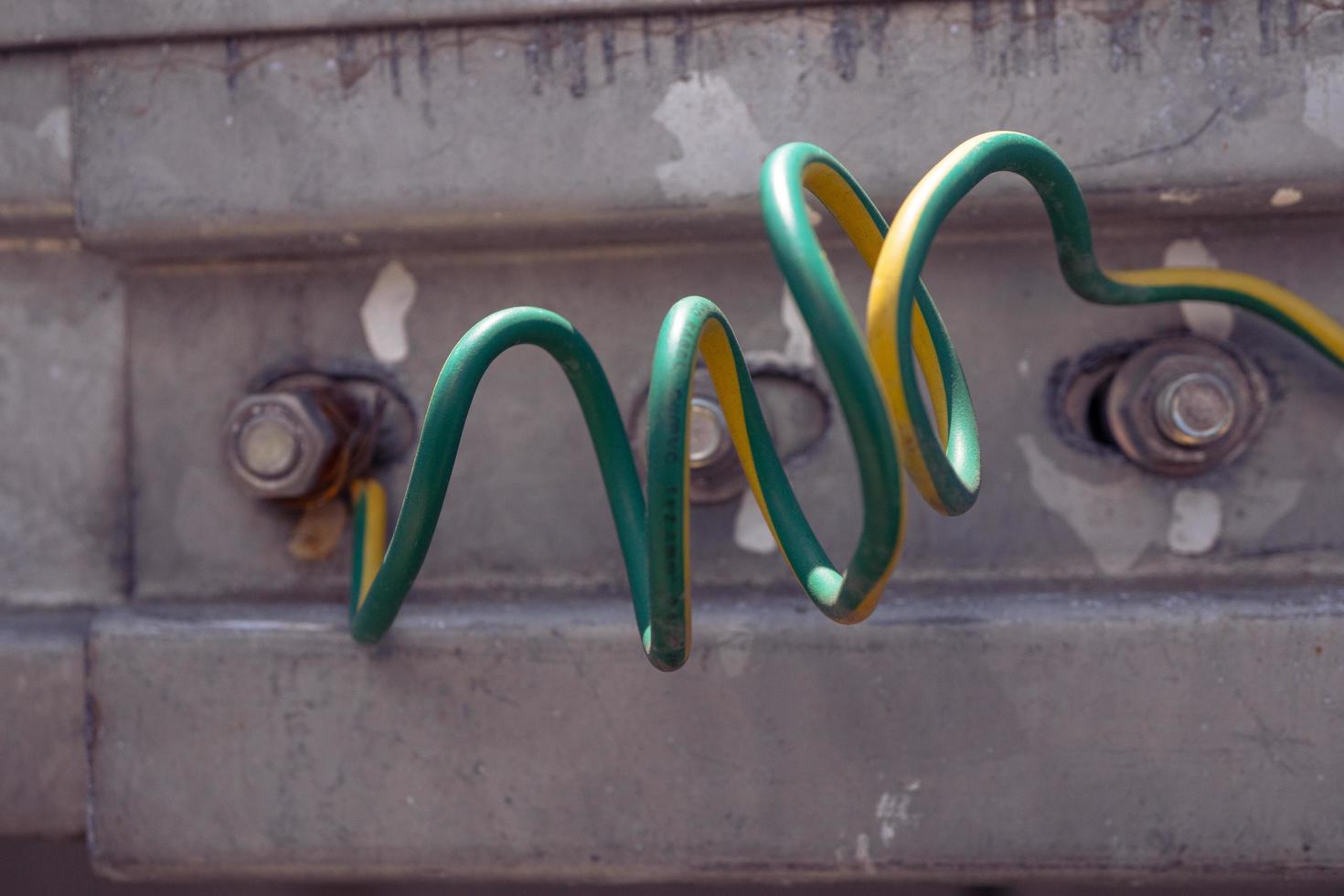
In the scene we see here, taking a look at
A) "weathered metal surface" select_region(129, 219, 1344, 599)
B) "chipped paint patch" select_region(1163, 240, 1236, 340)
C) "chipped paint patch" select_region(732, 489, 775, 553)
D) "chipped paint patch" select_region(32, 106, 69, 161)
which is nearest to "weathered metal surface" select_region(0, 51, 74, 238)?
"chipped paint patch" select_region(32, 106, 69, 161)

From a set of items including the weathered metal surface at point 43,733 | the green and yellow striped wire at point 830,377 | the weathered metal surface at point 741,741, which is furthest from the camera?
the weathered metal surface at point 43,733

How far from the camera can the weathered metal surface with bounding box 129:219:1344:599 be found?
3.22 feet

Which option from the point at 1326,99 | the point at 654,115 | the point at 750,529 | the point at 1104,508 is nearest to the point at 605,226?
the point at 654,115

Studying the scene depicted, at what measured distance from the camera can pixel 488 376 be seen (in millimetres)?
1029

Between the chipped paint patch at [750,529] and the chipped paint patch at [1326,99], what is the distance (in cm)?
61

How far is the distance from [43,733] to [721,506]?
707 millimetres

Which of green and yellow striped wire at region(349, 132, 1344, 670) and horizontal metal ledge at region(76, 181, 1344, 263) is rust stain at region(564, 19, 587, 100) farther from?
green and yellow striped wire at region(349, 132, 1344, 670)

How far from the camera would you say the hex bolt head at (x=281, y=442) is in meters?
0.95

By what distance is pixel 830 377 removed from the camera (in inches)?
23.4

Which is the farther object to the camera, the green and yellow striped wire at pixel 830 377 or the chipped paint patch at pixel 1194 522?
the chipped paint patch at pixel 1194 522

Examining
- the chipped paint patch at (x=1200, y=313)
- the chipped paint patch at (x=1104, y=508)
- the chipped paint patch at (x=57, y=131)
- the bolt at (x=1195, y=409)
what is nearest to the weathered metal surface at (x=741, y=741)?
the chipped paint patch at (x=1104, y=508)

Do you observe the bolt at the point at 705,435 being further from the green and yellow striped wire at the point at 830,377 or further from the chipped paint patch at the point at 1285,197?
the chipped paint patch at the point at 1285,197

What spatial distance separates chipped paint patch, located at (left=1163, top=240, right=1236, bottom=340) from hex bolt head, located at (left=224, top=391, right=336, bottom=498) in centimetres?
82

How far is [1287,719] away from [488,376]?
31.4 inches
